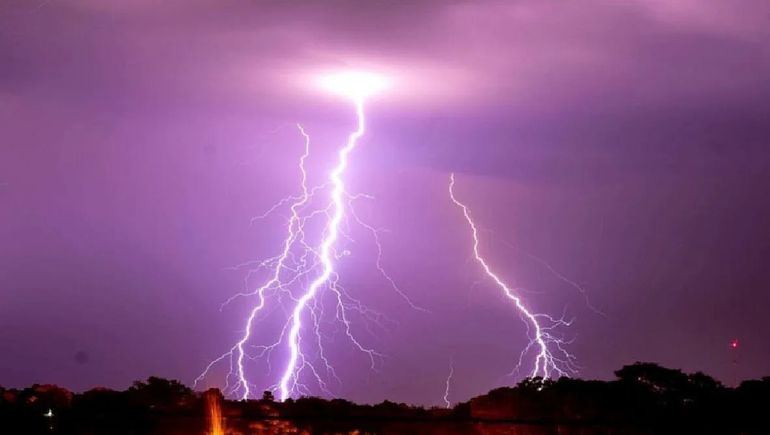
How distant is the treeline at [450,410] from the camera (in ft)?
77.7

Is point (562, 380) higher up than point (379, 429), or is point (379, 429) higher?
point (562, 380)

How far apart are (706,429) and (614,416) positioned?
268 centimetres

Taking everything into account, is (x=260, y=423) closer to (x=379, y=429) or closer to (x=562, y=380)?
(x=379, y=429)

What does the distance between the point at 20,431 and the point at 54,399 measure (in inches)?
109

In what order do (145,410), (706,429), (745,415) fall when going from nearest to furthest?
(145,410) → (706,429) → (745,415)

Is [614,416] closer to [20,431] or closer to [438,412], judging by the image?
[438,412]

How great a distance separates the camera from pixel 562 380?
95.0ft

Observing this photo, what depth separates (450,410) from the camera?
27422 mm

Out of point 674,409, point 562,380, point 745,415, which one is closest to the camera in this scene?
point 745,415

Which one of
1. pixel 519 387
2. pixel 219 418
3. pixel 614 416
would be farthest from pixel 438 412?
pixel 219 418

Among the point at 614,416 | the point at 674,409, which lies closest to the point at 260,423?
the point at 614,416

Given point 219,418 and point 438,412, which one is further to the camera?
point 438,412

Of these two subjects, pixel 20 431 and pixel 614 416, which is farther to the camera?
pixel 614 416

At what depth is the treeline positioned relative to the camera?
77.7 ft
